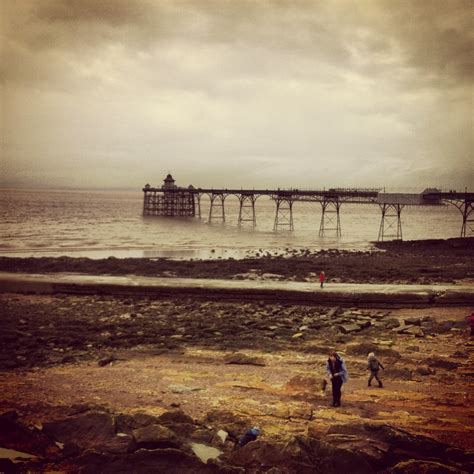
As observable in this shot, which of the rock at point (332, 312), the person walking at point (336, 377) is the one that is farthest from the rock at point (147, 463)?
the rock at point (332, 312)

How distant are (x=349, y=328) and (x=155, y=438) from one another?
Answer: 983 centimetres

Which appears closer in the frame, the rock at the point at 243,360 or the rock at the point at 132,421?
the rock at the point at 132,421

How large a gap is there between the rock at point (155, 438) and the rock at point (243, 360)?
198 inches

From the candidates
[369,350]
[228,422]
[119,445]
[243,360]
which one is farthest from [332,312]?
[119,445]

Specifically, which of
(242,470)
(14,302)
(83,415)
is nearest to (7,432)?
(83,415)

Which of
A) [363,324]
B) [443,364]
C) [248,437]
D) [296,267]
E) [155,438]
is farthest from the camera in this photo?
[296,267]

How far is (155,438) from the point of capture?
6.50 m

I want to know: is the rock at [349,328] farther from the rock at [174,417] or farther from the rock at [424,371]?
the rock at [174,417]

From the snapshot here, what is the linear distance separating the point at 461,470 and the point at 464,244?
36798 millimetres

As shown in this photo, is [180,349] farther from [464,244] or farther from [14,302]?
[464,244]

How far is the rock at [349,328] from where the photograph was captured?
14.8 m

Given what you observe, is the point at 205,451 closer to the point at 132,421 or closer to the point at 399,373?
the point at 132,421

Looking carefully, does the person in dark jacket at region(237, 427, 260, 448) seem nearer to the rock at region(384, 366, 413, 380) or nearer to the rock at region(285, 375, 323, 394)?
the rock at region(285, 375, 323, 394)

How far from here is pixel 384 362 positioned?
1159cm
